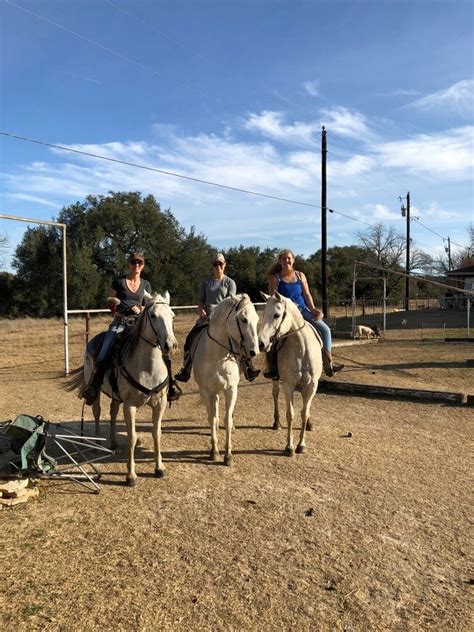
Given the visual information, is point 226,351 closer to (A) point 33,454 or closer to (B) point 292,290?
(B) point 292,290

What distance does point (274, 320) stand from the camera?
514 cm

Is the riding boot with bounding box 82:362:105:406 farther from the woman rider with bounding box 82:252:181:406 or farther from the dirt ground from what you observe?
the dirt ground

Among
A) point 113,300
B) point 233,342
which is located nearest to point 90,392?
point 113,300

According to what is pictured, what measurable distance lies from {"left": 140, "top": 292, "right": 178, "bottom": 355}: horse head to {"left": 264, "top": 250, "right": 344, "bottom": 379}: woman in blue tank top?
6.84 feet

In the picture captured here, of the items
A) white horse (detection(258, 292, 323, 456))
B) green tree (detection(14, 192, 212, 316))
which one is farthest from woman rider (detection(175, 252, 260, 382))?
green tree (detection(14, 192, 212, 316))

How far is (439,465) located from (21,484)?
4419 millimetres

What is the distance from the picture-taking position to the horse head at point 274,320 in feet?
16.4

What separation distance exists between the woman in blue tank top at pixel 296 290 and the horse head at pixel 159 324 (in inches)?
82.1

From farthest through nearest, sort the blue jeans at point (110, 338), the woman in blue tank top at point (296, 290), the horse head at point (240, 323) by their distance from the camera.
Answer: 1. the woman in blue tank top at point (296, 290)
2. the blue jeans at point (110, 338)
3. the horse head at point (240, 323)

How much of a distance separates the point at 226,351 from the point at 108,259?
110 ft

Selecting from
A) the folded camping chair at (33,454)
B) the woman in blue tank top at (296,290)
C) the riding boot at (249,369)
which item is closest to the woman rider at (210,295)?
the woman in blue tank top at (296,290)

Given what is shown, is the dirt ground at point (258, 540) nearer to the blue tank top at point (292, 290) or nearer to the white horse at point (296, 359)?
the white horse at point (296, 359)

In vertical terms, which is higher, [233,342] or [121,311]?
[121,311]

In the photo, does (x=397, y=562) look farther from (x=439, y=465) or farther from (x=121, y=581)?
(x=439, y=465)
